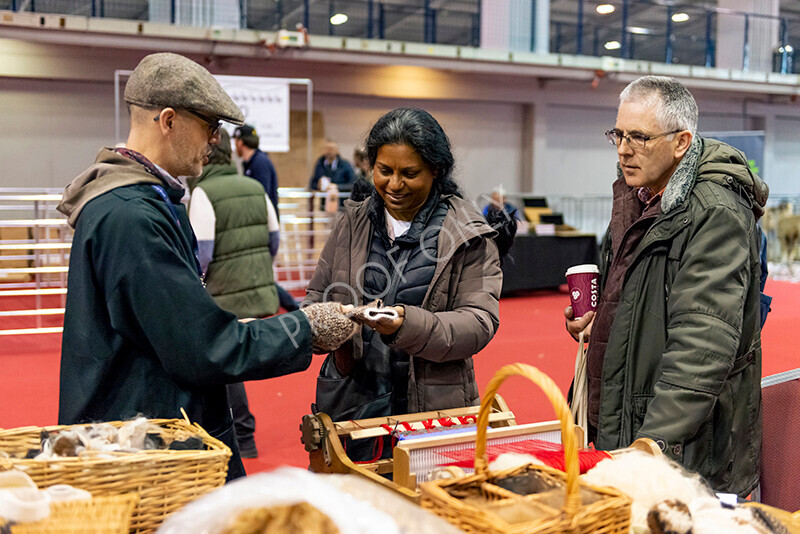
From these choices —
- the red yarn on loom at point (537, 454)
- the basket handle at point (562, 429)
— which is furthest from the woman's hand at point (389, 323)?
the basket handle at point (562, 429)

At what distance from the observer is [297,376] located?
5367mm

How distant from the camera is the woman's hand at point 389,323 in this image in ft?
5.81

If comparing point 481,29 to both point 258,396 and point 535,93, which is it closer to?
point 535,93

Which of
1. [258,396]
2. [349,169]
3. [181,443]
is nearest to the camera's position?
[181,443]

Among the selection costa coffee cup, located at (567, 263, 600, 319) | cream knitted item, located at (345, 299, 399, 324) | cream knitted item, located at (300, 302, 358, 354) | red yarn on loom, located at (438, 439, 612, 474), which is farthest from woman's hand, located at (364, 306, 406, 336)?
costa coffee cup, located at (567, 263, 600, 319)

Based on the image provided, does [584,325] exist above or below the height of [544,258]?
above

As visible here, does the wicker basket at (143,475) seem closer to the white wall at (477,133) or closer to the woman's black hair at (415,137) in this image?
the woman's black hair at (415,137)

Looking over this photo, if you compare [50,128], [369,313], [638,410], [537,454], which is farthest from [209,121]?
[50,128]

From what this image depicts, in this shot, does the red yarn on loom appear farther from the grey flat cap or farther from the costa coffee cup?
the grey flat cap

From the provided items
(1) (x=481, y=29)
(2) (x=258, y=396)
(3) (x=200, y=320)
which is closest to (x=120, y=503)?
(3) (x=200, y=320)

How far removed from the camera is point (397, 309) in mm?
1832

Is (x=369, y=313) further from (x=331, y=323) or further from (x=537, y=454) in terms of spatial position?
(x=537, y=454)

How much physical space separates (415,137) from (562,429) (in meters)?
1.13

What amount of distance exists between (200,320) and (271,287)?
2.81 meters
